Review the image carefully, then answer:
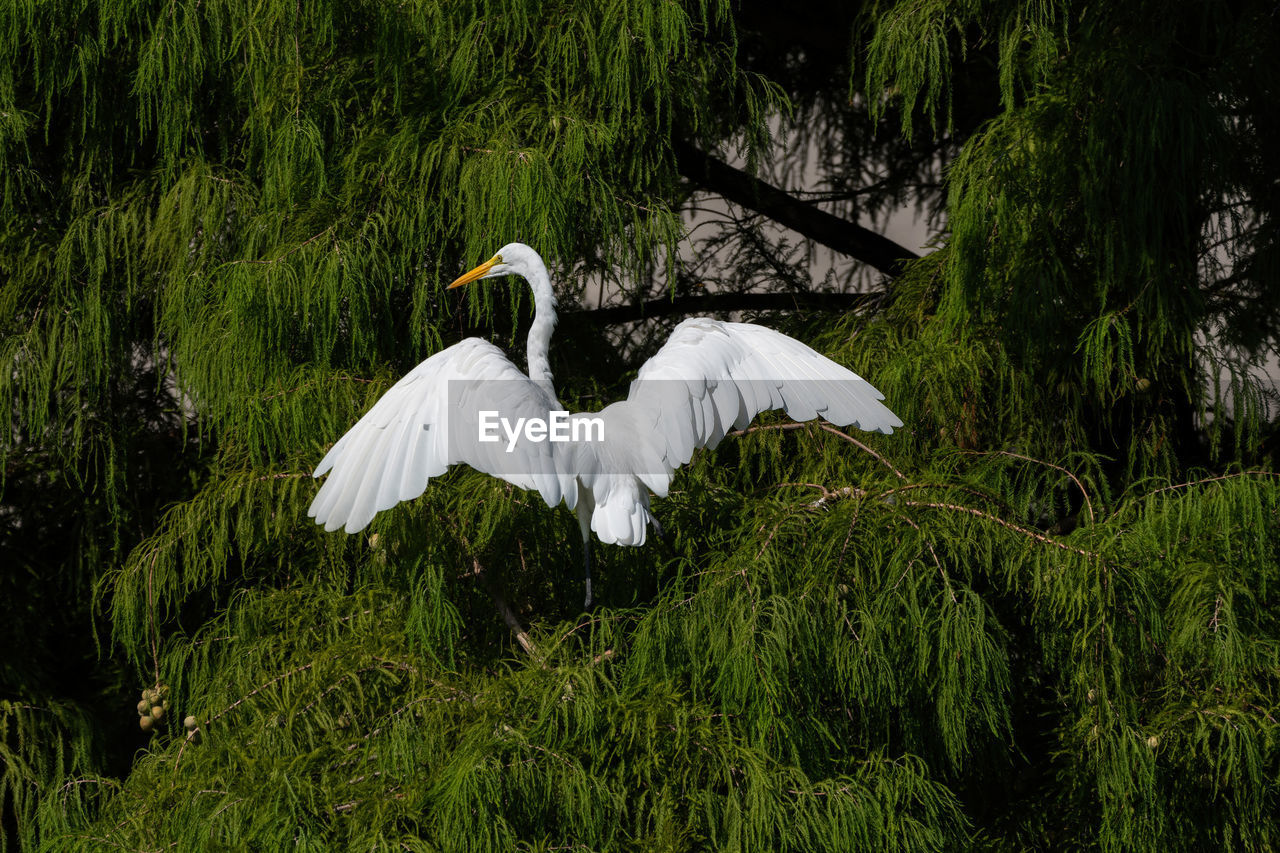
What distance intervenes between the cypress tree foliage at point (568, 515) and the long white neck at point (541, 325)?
0.28ft

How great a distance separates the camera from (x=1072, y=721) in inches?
50.1

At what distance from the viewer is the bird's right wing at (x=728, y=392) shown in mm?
1247

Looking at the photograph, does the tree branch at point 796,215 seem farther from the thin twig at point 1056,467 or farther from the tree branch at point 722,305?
the thin twig at point 1056,467

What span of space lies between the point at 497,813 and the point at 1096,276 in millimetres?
825

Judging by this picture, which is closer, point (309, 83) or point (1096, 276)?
point (1096, 276)

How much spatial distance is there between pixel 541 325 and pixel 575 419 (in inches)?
4.9

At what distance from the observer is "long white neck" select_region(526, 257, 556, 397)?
134 cm

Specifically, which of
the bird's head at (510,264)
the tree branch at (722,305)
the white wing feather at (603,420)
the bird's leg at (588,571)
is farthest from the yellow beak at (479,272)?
the tree branch at (722,305)

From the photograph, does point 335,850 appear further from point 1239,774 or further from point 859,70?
point 859,70

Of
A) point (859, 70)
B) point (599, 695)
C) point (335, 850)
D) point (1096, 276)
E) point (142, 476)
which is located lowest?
point (335, 850)

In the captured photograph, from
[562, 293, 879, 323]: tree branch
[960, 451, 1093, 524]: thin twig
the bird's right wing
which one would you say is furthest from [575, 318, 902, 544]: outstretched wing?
[562, 293, 879, 323]: tree branch

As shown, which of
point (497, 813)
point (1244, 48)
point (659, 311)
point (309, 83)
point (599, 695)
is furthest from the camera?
point (659, 311)

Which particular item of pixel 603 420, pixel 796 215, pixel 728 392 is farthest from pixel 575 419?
pixel 796 215

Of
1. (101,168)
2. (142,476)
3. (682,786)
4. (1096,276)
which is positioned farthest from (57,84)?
(1096,276)
